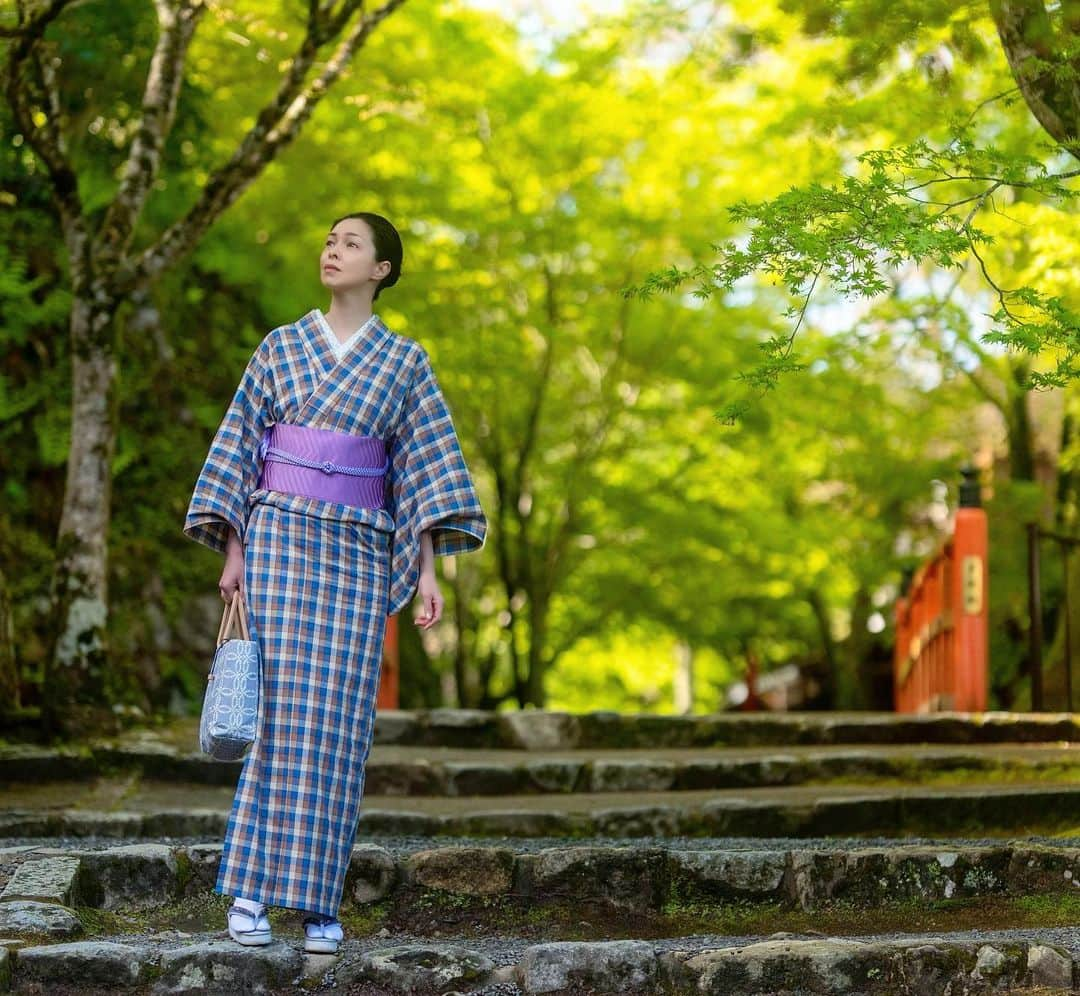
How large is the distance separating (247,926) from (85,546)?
387 centimetres

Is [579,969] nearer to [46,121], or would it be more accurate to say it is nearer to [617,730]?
[617,730]

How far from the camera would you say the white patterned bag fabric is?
152 inches

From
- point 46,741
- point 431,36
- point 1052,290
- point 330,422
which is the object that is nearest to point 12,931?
point 330,422

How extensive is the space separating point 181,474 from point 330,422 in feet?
19.0

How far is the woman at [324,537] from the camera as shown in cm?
402

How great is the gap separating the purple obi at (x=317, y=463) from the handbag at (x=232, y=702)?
1.60 feet

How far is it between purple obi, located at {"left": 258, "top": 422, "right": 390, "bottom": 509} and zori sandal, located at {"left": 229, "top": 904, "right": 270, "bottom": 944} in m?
1.16

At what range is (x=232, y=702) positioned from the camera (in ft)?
12.8

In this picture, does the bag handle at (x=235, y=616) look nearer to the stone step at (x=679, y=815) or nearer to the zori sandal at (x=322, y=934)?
the zori sandal at (x=322, y=934)

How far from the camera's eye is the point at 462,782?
7.26 m

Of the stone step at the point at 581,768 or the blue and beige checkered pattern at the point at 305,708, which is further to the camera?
the stone step at the point at 581,768

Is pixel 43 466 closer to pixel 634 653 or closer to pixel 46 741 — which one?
pixel 46 741

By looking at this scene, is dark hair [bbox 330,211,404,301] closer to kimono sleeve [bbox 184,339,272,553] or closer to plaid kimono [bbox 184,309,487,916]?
plaid kimono [bbox 184,309,487,916]

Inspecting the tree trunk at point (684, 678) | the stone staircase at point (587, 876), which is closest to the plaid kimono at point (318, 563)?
the stone staircase at point (587, 876)
